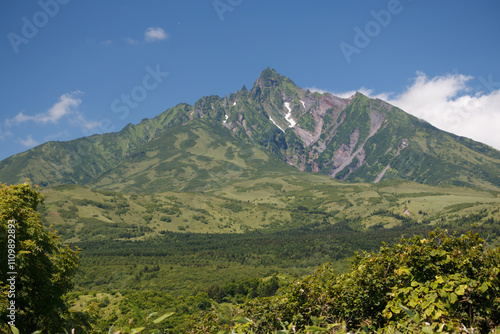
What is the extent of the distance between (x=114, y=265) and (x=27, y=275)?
185 metres

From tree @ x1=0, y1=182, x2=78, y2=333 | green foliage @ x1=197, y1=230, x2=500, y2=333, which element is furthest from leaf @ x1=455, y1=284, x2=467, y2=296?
tree @ x1=0, y1=182, x2=78, y2=333

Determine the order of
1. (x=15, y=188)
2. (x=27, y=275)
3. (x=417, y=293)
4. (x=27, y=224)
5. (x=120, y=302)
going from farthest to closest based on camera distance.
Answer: (x=120, y=302)
(x=15, y=188)
(x=27, y=224)
(x=27, y=275)
(x=417, y=293)

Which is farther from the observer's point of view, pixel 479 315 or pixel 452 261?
pixel 452 261

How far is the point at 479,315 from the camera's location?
753 cm

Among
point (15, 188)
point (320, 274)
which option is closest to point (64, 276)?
point (15, 188)

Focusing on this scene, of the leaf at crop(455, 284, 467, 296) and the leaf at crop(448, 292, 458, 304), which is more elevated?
the leaf at crop(455, 284, 467, 296)

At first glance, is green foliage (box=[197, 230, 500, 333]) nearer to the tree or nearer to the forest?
the forest

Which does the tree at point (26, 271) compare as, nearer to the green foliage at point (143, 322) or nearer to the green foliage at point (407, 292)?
the green foliage at point (407, 292)

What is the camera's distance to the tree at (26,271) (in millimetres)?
15148

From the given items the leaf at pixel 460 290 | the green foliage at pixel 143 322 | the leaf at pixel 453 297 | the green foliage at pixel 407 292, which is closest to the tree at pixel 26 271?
the green foliage at pixel 407 292

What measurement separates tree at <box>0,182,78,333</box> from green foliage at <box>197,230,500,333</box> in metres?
11.0

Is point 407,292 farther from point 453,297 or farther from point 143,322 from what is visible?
point 143,322

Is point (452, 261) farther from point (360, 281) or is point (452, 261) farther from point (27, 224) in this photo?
point (27, 224)

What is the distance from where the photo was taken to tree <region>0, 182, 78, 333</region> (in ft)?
49.7
